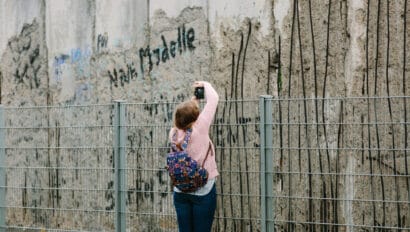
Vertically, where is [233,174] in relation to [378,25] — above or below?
below

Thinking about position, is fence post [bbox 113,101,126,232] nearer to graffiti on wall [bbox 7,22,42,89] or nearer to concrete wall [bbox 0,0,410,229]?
concrete wall [bbox 0,0,410,229]

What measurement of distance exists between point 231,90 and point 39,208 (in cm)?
219

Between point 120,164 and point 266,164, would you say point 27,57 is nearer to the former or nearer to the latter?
point 120,164

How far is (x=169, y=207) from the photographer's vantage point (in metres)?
7.20

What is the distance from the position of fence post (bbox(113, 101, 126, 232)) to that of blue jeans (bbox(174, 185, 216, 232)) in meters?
1.09

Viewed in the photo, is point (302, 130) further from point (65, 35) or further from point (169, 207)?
point (65, 35)

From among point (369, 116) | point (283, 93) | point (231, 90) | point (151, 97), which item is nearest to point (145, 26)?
point (151, 97)

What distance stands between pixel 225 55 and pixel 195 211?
211 cm

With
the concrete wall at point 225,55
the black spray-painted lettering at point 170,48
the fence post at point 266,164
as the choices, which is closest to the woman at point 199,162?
the fence post at point 266,164

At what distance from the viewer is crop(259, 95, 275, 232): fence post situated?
6578 mm

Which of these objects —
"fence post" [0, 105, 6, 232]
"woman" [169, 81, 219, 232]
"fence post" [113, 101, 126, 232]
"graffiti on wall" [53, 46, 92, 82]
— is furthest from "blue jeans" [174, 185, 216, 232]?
"graffiti on wall" [53, 46, 92, 82]

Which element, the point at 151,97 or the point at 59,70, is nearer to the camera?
the point at 151,97

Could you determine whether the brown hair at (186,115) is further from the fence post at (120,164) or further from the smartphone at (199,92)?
the fence post at (120,164)

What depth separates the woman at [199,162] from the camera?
630cm
